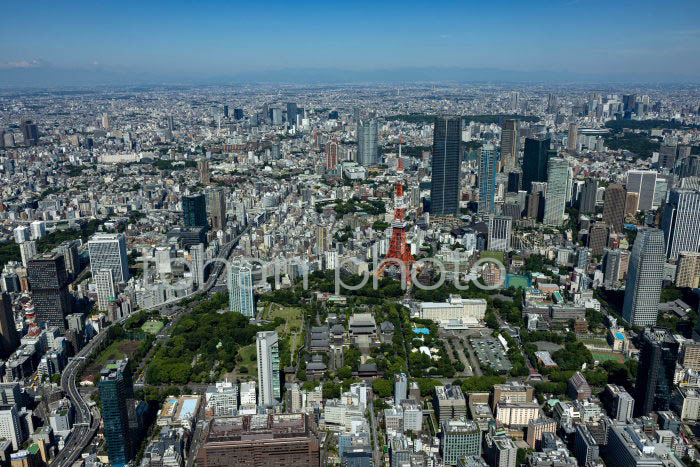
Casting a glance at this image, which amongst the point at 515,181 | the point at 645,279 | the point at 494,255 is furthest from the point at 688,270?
the point at 515,181

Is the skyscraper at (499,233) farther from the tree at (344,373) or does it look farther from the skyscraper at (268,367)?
the skyscraper at (268,367)

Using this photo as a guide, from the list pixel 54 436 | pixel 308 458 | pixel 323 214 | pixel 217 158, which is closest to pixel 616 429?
pixel 308 458

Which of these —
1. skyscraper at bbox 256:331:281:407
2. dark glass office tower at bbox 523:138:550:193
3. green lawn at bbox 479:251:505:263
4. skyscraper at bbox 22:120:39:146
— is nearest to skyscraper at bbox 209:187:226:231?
green lawn at bbox 479:251:505:263

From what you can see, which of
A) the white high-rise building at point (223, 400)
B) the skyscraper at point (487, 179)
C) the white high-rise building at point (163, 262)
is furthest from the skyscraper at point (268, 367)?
the skyscraper at point (487, 179)

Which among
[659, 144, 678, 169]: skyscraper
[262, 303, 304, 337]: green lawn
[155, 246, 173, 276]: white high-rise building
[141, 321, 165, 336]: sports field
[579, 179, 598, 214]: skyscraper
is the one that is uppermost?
[659, 144, 678, 169]: skyscraper

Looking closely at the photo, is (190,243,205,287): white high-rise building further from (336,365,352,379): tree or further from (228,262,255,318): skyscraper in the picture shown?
(336,365,352,379): tree


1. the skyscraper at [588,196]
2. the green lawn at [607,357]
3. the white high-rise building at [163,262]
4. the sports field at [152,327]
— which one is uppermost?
the skyscraper at [588,196]
